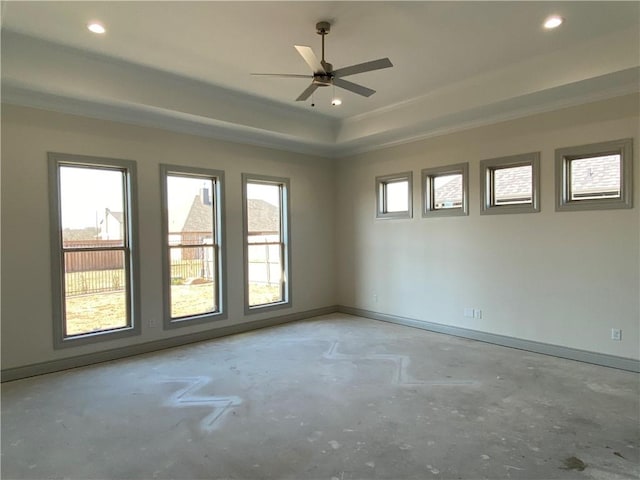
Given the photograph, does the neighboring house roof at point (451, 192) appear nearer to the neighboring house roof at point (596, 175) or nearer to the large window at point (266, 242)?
the neighboring house roof at point (596, 175)

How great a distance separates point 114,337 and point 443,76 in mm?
5022

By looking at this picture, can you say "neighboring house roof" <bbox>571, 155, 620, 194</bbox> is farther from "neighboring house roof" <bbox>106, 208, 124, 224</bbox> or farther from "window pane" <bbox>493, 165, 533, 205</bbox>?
"neighboring house roof" <bbox>106, 208, 124, 224</bbox>

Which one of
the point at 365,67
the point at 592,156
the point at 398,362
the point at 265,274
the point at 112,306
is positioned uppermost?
the point at 365,67

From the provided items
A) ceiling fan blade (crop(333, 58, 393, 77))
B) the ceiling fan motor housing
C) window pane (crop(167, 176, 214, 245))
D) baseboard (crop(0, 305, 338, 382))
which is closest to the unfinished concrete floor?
baseboard (crop(0, 305, 338, 382))

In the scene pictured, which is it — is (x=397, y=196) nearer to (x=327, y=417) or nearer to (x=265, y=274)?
(x=265, y=274)

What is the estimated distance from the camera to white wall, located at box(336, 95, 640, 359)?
Answer: 415 centimetres

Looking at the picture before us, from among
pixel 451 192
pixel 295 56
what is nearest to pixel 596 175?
pixel 451 192

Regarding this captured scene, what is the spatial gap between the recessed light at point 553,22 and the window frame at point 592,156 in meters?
1.50

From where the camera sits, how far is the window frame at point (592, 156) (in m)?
4.04

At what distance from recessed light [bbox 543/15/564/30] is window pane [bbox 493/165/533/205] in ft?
5.79

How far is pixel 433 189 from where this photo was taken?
588cm

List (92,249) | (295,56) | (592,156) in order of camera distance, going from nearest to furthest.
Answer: (295,56) → (592,156) → (92,249)

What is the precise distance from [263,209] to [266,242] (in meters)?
0.54

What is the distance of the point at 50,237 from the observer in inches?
166
